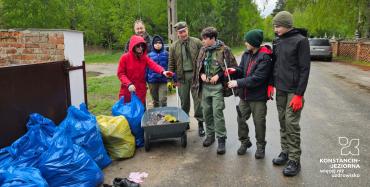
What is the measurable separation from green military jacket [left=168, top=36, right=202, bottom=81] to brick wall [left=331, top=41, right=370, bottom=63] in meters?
17.9

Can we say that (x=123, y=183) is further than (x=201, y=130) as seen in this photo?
No

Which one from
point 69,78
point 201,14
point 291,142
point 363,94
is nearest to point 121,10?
point 201,14

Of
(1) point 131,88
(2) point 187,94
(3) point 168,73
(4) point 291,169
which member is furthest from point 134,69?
(4) point 291,169

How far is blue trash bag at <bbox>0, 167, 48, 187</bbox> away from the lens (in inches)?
122

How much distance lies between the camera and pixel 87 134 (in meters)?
4.31

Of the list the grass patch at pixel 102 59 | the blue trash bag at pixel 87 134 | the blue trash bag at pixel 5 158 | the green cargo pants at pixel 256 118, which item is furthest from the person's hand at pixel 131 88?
the grass patch at pixel 102 59

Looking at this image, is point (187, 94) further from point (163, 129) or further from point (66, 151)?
point (66, 151)

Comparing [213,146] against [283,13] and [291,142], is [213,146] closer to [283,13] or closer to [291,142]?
[291,142]

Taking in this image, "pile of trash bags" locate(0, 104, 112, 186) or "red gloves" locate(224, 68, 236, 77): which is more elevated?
"red gloves" locate(224, 68, 236, 77)

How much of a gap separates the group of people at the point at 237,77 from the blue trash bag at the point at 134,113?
0.23 meters

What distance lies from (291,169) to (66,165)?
8.41 ft

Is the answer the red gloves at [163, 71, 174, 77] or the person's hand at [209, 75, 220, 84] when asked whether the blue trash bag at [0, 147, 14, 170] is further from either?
the person's hand at [209, 75, 220, 84]

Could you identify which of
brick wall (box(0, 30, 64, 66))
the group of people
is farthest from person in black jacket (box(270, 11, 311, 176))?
brick wall (box(0, 30, 64, 66))

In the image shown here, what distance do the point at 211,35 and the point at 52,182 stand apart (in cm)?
281
